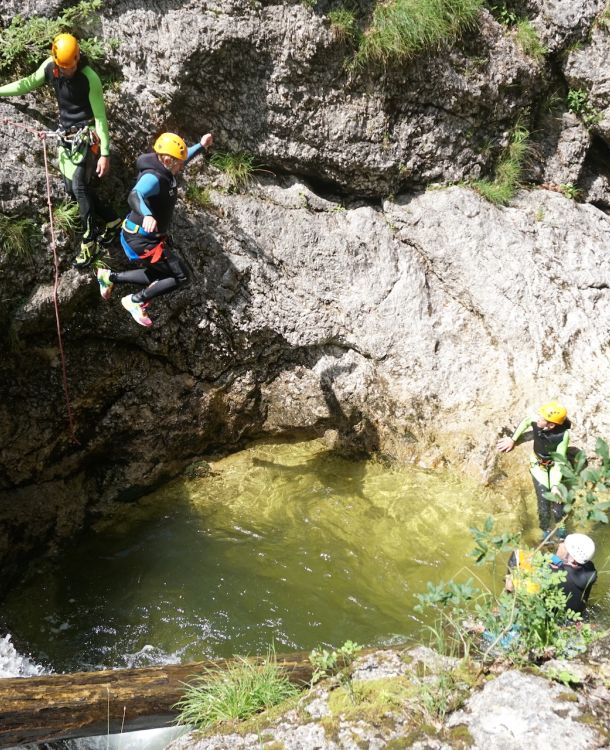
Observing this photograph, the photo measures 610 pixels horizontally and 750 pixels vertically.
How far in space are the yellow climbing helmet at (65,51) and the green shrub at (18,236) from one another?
1.49 metres

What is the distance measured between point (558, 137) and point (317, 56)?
3.63m

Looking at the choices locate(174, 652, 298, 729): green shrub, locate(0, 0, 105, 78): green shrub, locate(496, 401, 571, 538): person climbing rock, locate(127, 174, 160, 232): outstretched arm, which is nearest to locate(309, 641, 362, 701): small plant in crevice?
locate(174, 652, 298, 729): green shrub

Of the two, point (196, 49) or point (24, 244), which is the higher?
point (196, 49)

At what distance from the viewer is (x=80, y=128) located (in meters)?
5.89

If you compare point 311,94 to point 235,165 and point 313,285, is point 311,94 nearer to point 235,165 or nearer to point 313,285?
point 235,165

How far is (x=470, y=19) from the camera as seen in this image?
24.6 feet

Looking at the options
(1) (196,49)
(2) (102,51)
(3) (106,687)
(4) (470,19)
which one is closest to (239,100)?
(1) (196,49)

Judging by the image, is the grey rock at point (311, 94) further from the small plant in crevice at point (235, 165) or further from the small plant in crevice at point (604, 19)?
the small plant in crevice at point (604, 19)

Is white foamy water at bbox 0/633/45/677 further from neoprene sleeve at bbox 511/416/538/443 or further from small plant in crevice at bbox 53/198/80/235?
neoprene sleeve at bbox 511/416/538/443

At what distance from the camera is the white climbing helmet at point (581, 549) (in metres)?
5.10

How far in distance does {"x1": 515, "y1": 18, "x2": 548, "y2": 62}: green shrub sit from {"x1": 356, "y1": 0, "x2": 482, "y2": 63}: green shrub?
0.90 meters

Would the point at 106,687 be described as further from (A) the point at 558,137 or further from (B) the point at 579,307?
(A) the point at 558,137

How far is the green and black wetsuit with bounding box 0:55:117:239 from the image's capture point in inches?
222

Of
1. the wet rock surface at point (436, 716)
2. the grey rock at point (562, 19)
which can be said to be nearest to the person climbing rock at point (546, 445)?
the wet rock surface at point (436, 716)
